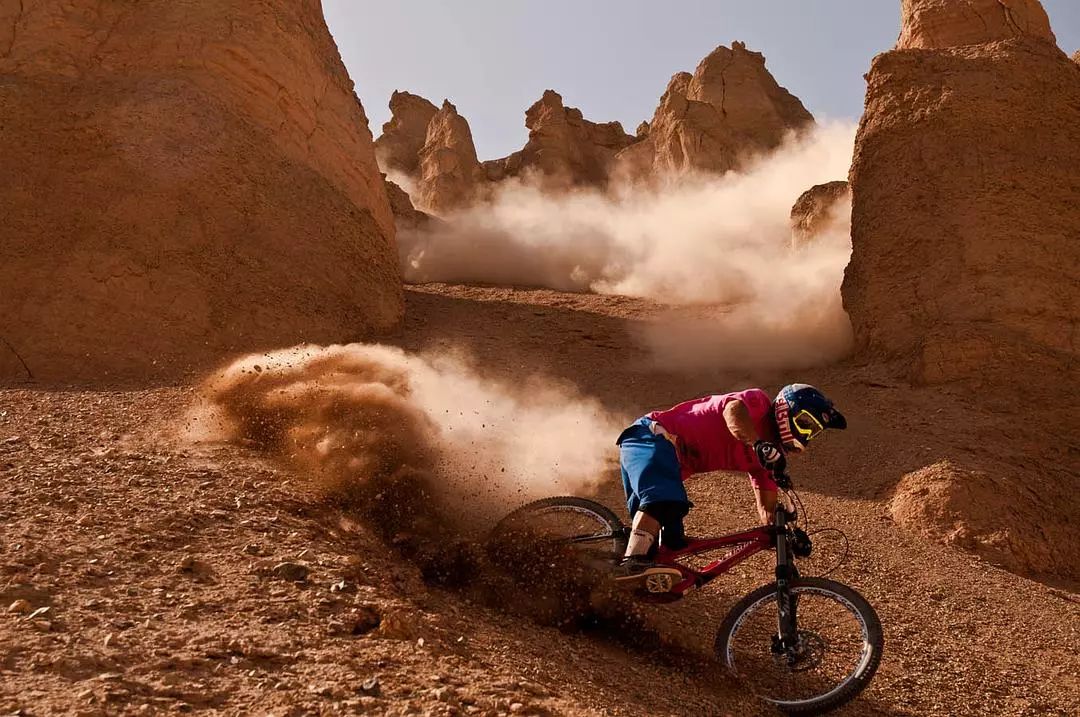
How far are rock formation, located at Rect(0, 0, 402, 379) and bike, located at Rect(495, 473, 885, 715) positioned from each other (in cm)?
643

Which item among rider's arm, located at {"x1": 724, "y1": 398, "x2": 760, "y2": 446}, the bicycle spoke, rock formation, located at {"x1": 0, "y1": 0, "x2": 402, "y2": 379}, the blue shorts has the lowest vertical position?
the bicycle spoke

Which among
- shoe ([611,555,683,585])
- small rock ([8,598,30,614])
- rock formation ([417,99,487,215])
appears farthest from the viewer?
rock formation ([417,99,487,215])

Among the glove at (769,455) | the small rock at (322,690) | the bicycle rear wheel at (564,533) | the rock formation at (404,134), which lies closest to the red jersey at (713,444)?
the glove at (769,455)

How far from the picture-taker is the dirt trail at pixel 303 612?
256 cm

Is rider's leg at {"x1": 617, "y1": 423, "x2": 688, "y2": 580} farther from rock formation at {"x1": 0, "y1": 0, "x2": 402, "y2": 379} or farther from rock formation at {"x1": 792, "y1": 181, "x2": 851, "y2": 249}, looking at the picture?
rock formation at {"x1": 792, "y1": 181, "x2": 851, "y2": 249}

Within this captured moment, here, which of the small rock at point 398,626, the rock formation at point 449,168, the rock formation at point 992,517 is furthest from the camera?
the rock formation at point 449,168

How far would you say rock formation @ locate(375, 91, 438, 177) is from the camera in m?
32.0

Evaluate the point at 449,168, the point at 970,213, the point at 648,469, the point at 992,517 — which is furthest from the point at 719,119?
the point at 648,469

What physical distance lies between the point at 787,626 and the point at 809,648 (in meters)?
0.13

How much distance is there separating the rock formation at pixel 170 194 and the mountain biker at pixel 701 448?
20.0 ft

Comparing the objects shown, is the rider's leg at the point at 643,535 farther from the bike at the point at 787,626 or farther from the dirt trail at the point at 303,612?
the dirt trail at the point at 303,612

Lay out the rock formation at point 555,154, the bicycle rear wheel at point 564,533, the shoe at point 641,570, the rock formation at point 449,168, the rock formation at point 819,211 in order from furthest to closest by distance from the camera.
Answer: the rock formation at point 555,154, the rock formation at point 449,168, the rock formation at point 819,211, the bicycle rear wheel at point 564,533, the shoe at point 641,570

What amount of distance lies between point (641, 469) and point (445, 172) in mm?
22814

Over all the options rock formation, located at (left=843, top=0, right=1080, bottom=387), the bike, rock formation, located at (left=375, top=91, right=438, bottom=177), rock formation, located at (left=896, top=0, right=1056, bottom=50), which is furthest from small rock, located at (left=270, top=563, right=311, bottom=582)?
rock formation, located at (left=375, top=91, right=438, bottom=177)
